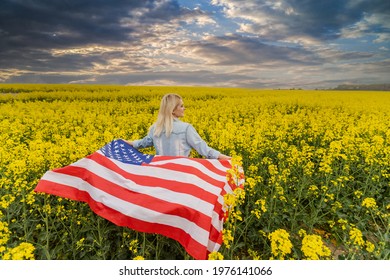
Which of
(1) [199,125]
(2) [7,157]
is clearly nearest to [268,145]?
(1) [199,125]

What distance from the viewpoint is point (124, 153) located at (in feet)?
15.6

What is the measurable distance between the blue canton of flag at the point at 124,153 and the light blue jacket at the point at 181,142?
0.29 metres

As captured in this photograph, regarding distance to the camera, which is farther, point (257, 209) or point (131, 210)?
point (257, 209)

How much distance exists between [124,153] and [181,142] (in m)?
0.86

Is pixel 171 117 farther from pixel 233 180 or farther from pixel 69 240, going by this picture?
pixel 69 240

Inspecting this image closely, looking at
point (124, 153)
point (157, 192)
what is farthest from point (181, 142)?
point (157, 192)

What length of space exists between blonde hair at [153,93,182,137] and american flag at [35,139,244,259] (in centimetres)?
42

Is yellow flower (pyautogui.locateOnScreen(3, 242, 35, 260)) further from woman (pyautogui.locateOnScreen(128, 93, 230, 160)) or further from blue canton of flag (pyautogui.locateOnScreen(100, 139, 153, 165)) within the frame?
woman (pyautogui.locateOnScreen(128, 93, 230, 160))

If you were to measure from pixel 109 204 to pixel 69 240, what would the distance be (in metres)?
1.06

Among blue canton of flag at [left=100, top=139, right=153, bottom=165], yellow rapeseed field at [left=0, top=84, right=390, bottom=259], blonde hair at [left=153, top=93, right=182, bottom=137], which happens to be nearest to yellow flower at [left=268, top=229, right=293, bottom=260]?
yellow rapeseed field at [left=0, top=84, right=390, bottom=259]

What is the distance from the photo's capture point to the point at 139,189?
3.69 meters

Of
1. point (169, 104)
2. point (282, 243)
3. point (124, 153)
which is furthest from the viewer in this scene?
point (124, 153)

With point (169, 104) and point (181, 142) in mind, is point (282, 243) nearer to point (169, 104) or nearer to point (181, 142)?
point (181, 142)

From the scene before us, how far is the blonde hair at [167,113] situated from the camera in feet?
14.6
